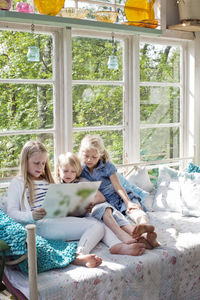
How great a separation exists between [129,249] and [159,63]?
2086 mm

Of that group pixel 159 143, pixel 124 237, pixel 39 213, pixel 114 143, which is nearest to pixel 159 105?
pixel 159 143

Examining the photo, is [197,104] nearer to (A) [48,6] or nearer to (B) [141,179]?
(B) [141,179]

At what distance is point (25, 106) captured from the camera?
3.06m

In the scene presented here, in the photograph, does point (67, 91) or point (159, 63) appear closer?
point (67, 91)

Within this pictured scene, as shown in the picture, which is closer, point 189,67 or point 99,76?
point 99,76

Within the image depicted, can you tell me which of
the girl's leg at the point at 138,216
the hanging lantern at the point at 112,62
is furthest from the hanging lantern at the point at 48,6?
the girl's leg at the point at 138,216

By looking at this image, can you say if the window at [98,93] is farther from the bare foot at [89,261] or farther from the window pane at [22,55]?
the bare foot at [89,261]

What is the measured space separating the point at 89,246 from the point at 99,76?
5.32 feet

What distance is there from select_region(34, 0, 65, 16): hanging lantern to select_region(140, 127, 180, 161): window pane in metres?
1.37

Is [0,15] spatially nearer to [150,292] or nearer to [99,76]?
[99,76]

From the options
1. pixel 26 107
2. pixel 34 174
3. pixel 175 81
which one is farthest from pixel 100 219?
pixel 175 81

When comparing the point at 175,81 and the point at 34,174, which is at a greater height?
the point at 175,81

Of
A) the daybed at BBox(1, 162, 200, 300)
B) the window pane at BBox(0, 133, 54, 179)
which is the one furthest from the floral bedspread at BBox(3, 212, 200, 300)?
the window pane at BBox(0, 133, 54, 179)

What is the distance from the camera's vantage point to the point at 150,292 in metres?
2.25
